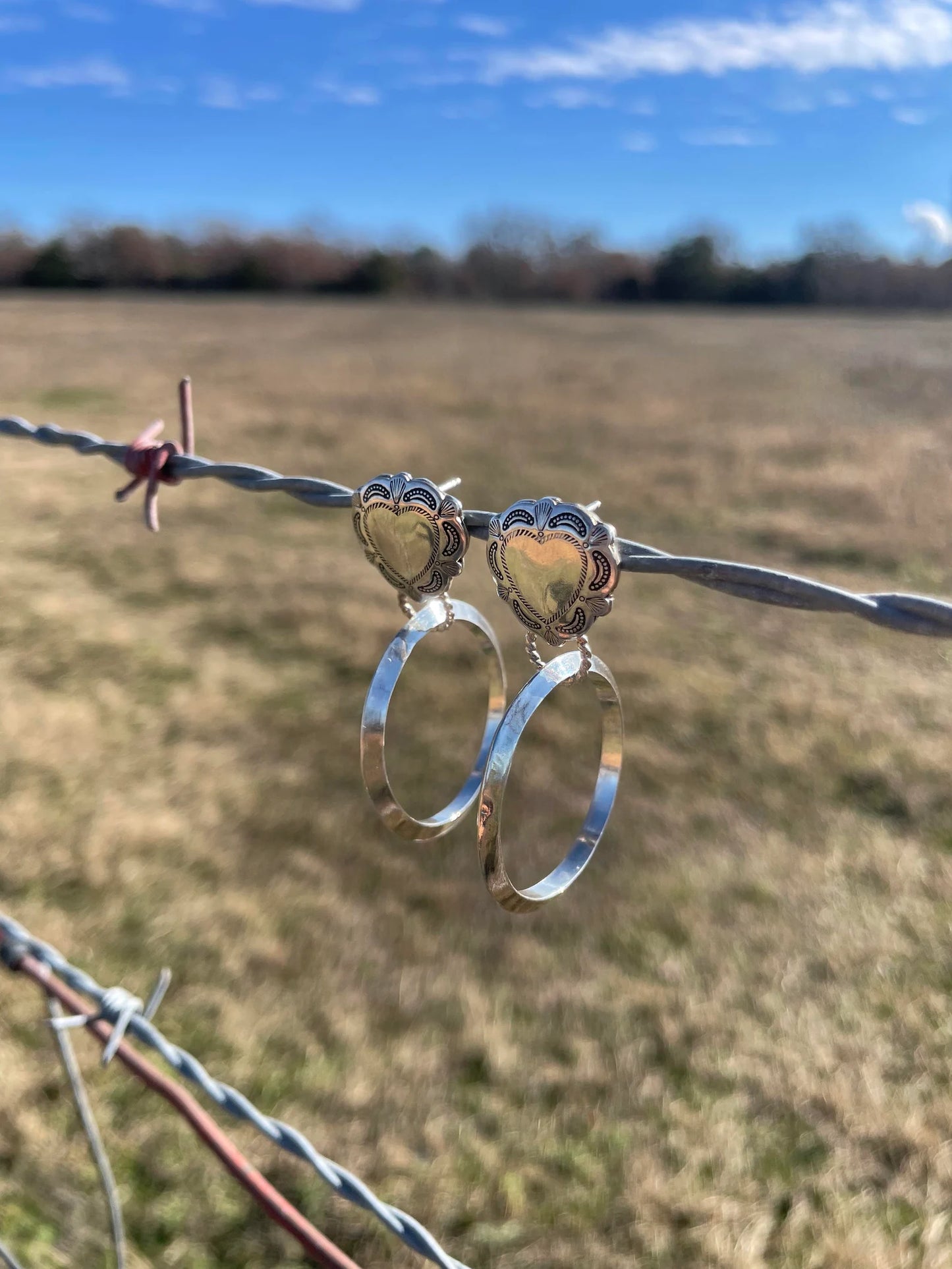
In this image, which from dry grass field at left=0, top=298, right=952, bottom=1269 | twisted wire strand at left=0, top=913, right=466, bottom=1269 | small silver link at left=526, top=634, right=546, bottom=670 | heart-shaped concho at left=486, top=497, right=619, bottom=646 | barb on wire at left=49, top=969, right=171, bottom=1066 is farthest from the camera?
dry grass field at left=0, top=298, right=952, bottom=1269

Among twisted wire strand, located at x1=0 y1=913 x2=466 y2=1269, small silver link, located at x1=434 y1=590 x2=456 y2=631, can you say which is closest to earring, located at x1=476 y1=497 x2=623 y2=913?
small silver link, located at x1=434 y1=590 x2=456 y2=631

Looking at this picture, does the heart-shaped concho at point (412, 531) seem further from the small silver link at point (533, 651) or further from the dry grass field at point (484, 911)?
the dry grass field at point (484, 911)

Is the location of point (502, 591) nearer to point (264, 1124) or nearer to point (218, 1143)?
point (264, 1124)

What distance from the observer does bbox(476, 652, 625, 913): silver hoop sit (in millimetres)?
829

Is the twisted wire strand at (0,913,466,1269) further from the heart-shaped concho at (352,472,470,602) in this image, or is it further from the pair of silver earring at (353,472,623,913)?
the heart-shaped concho at (352,472,470,602)

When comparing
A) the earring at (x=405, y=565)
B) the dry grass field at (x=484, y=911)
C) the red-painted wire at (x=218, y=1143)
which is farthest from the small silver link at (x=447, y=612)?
the dry grass field at (x=484, y=911)

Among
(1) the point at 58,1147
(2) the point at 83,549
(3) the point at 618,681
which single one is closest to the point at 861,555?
(3) the point at 618,681

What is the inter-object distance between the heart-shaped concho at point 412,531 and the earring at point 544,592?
0.15 feet

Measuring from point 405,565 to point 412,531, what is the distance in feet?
0.14

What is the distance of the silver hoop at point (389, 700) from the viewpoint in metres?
0.94

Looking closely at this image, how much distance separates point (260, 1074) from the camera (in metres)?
2.46

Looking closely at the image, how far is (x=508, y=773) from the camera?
92 cm

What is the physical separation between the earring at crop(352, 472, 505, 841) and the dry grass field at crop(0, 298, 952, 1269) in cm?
158

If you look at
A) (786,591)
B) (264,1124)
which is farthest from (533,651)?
(264,1124)
